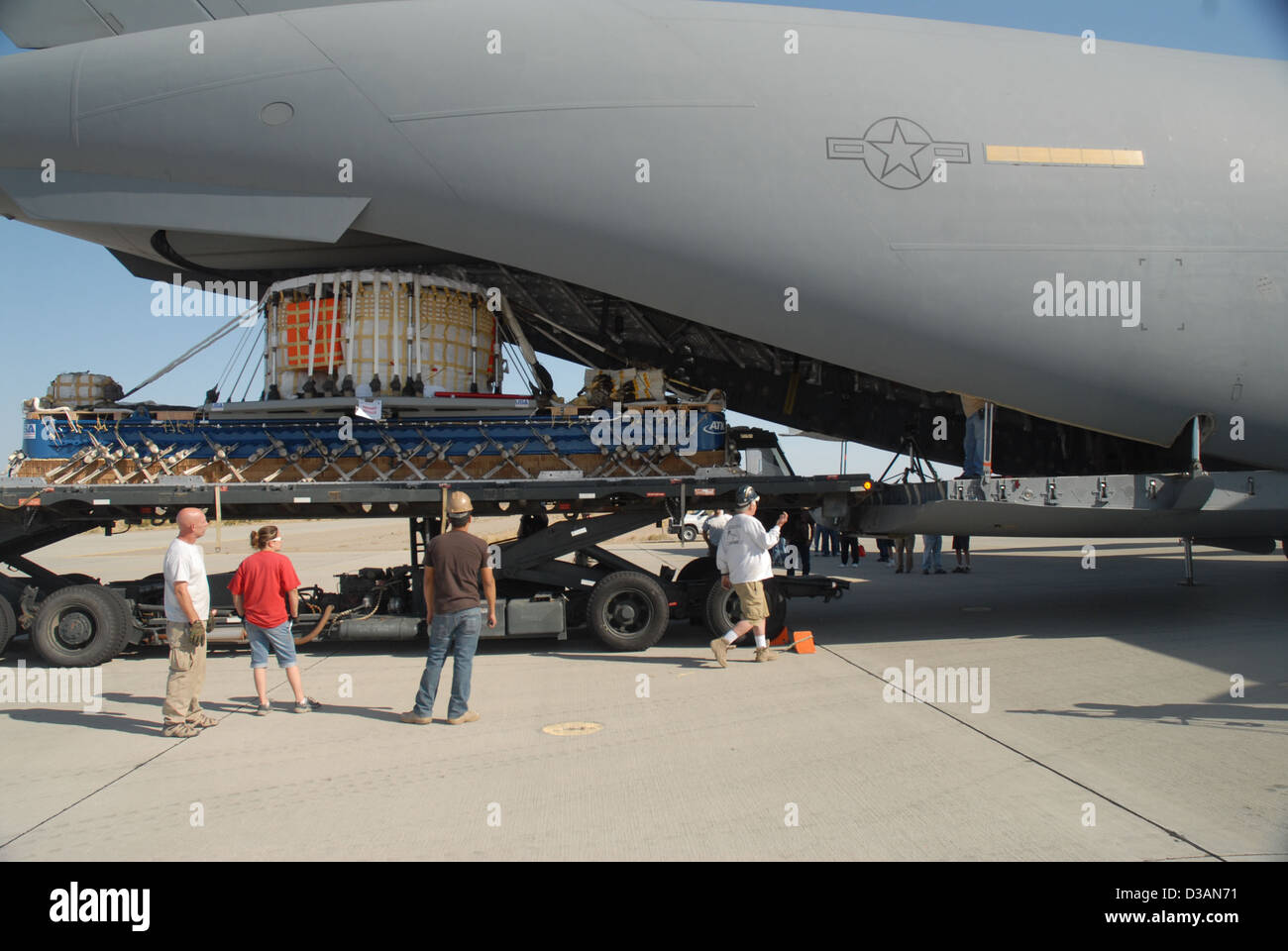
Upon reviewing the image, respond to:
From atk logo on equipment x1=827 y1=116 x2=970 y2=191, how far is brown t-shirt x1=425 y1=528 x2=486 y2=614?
5645 mm

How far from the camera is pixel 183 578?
637 cm

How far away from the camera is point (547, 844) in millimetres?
4172

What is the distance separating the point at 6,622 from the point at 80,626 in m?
0.85

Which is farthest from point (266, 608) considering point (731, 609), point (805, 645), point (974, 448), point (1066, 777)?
point (974, 448)

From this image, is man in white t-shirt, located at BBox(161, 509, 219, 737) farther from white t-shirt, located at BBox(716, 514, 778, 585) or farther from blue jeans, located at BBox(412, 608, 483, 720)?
white t-shirt, located at BBox(716, 514, 778, 585)

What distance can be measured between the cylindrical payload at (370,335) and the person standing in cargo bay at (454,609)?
3.78m

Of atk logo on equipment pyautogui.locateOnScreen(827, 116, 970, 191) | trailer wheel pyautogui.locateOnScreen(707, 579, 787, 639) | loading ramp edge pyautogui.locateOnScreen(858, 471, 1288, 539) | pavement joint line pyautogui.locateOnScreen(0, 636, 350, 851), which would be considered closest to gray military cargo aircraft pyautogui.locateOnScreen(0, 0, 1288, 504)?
atk logo on equipment pyautogui.locateOnScreen(827, 116, 970, 191)

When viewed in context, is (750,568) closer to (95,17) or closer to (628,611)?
(628,611)

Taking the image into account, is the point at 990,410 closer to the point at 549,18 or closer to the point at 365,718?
the point at 549,18

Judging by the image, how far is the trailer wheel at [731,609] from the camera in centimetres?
955

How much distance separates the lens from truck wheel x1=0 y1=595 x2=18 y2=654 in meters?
9.14

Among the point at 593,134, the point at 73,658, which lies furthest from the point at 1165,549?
the point at 73,658

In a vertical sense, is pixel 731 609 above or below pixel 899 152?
below
